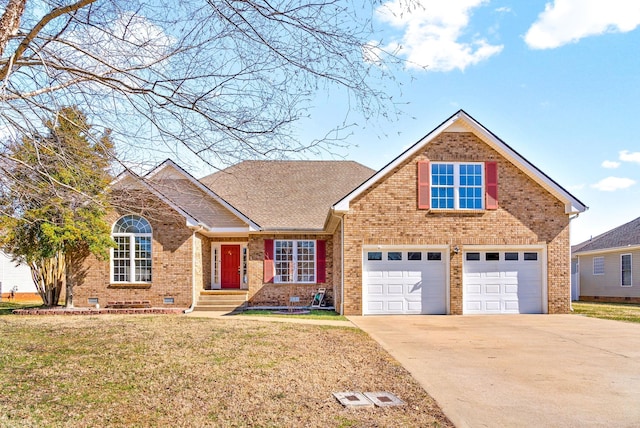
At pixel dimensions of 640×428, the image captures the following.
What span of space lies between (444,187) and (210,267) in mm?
9954

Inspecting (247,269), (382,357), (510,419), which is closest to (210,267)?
(247,269)

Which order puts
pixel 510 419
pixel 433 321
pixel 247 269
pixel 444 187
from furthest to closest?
pixel 247 269 → pixel 444 187 → pixel 433 321 → pixel 510 419

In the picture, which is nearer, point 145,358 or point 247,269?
point 145,358

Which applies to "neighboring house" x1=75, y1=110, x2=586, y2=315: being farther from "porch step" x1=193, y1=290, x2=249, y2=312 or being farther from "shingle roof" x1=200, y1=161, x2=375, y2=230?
"shingle roof" x1=200, y1=161, x2=375, y2=230

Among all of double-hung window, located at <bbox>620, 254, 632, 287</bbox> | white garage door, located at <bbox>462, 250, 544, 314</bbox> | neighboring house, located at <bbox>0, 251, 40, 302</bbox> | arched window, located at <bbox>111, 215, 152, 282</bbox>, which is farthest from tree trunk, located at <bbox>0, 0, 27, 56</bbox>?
double-hung window, located at <bbox>620, 254, 632, 287</bbox>

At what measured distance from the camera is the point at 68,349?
401 inches

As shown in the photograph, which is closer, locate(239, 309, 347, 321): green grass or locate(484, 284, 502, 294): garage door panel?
locate(239, 309, 347, 321): green grass

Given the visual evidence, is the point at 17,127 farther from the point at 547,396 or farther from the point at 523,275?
the point at 523,275

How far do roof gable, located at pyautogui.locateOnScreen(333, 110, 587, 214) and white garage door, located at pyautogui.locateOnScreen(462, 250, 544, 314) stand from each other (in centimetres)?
200

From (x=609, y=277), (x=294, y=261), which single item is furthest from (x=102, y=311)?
(x=609, y=277)

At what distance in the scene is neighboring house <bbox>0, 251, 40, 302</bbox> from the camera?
2853 cm

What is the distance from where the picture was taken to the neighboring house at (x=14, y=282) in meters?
28.5

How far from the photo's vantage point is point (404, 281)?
1778cm

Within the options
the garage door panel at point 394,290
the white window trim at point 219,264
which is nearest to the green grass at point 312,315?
the garage door panel at point 394,290
